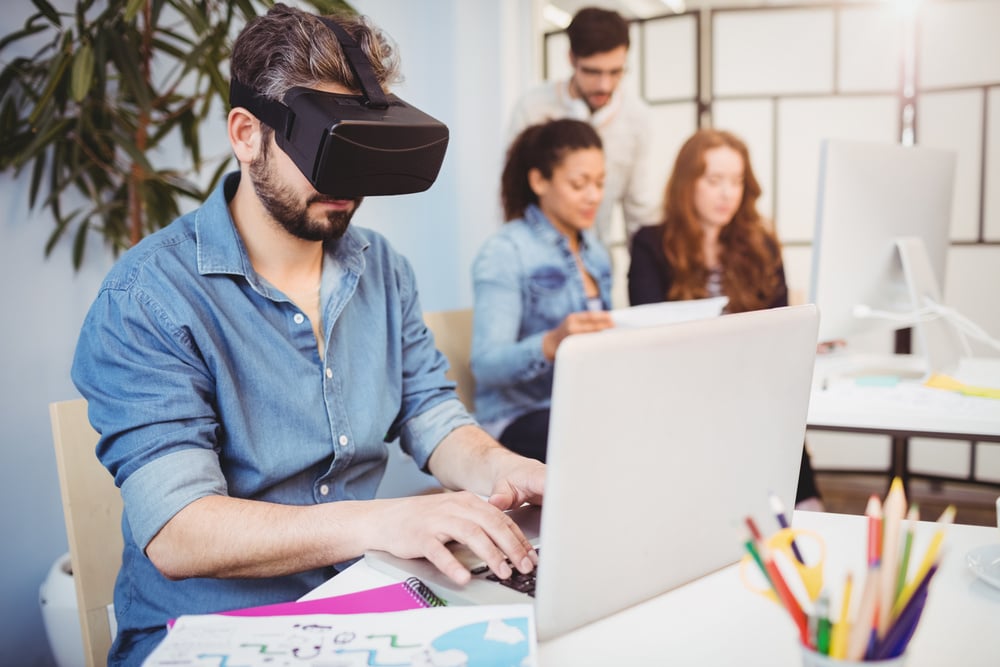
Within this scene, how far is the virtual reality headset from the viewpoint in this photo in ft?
3.24

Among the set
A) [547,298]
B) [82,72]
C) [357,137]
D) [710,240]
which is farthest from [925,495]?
[82,72]

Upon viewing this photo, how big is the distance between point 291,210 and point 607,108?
2.14 metres

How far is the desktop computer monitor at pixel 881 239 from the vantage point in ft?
5.31

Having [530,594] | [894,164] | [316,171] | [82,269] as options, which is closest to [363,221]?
[82,269]

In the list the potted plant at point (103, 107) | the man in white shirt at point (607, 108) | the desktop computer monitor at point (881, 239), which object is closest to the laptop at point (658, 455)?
A: the desktop computer monitor at point (881, 239)

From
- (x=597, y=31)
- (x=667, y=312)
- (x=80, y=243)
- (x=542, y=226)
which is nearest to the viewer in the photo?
(x=667, y=312)

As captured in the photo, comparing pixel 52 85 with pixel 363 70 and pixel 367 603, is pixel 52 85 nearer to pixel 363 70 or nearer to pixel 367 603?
pixel 363 70

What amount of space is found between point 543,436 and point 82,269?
126 cm

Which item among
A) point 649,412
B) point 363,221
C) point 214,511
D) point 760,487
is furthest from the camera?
point 363,221

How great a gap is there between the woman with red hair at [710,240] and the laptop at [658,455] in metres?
1.72

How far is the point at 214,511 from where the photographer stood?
94 centimetres

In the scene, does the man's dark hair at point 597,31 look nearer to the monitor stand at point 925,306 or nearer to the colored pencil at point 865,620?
the monitor stand at point 925,306

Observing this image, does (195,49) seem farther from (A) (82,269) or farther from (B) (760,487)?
(B) (760,487)

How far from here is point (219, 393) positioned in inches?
42.4
